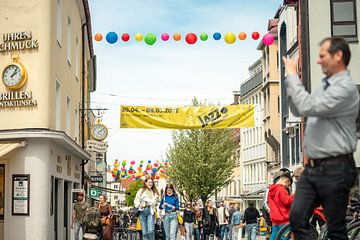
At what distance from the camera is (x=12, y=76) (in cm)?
2169

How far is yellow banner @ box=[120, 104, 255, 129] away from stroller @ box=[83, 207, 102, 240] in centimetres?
1031

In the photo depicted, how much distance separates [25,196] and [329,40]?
1675 centimetres

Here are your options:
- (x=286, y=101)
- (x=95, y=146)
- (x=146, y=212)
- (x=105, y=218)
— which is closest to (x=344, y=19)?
(x=286, y=101)

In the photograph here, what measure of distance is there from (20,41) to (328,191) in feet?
57.3

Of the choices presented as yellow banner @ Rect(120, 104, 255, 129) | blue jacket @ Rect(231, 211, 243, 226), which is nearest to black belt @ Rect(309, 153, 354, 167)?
blue jacket @ Rect(231, 211, 243, 226)

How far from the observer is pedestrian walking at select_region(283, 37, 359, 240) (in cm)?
552

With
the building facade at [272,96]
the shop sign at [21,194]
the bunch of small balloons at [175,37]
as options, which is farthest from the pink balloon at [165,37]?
the building facade at [272,96]

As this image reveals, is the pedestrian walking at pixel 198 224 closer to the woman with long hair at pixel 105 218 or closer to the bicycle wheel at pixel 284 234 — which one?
the woman with long hair at pixel 105 218

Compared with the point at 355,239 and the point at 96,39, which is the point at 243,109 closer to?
the point at 96,39

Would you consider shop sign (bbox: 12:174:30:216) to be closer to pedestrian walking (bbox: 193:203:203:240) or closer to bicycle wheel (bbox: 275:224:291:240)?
pedestrian walking (bbox: 193:203:203:240)

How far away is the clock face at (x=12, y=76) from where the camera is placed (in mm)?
21578

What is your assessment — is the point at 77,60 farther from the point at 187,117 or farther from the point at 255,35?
the point at 255,35

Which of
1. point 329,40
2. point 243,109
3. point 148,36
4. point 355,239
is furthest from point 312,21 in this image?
point 329,40

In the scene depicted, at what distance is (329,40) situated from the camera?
5605mm
